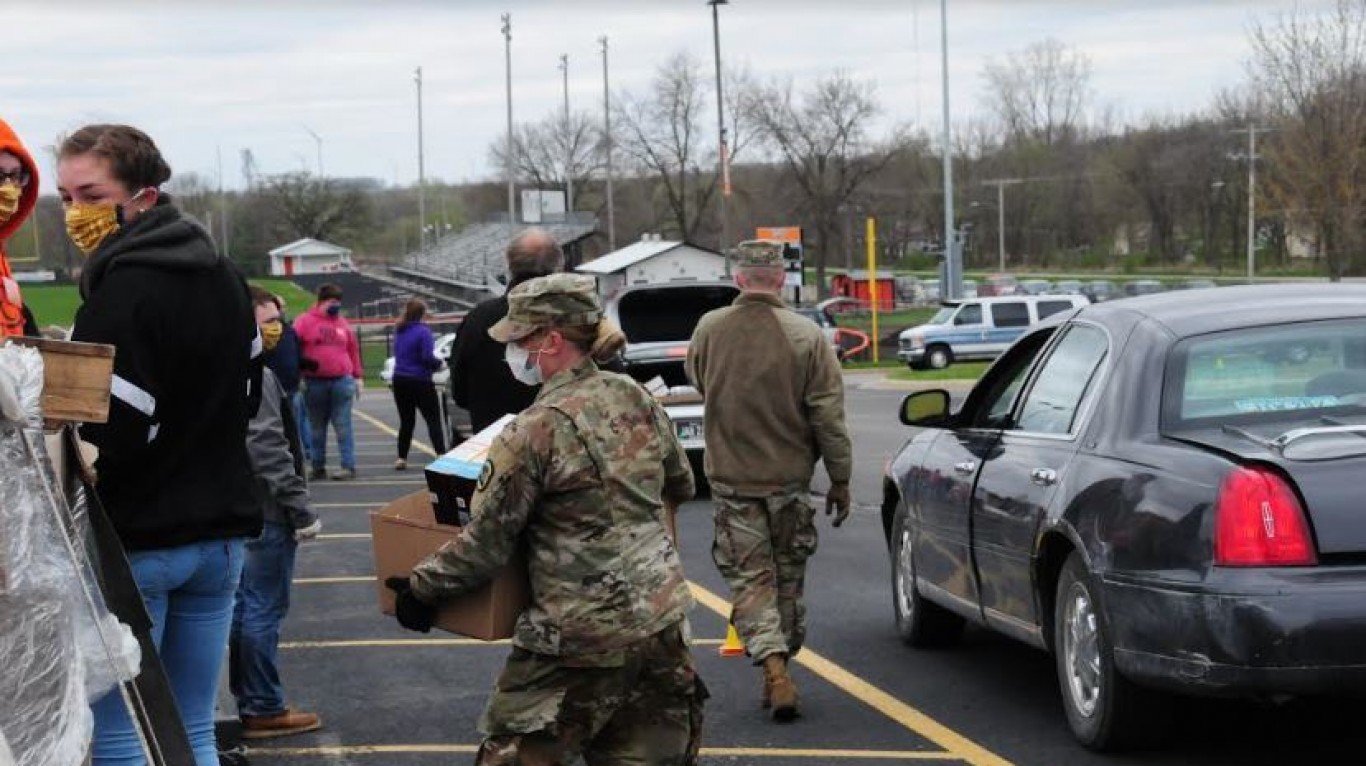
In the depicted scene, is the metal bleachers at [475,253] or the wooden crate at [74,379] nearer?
the wooden crate at [74,379]

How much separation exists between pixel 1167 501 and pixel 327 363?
13.0m

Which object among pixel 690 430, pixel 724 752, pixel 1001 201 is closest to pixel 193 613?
pixel 724 752

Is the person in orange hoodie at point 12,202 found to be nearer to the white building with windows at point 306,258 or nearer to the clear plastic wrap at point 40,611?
the clear plastic wrap at point 40,611

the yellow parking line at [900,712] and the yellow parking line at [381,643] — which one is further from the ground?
the yellow parking line at [900,712]

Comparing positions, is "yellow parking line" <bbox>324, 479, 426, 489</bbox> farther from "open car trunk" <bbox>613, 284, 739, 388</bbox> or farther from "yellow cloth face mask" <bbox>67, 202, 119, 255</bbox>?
"yellow cloth face mask" <bbox>67, 202, 119, 255</bbox>

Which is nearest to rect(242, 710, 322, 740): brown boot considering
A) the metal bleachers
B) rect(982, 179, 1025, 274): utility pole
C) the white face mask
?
the white face mask

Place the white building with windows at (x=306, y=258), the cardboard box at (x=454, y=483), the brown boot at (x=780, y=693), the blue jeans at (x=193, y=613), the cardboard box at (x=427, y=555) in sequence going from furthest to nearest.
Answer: the white building with windows at (x=306, y=258)
the brown boot at (x=780, y=693)
the cardboard box at (x=454, y=483)
the cardboard box at (x=427, y=555)
the blue jeans at (x=193, y=613)

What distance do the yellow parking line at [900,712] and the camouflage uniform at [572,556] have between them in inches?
84.3

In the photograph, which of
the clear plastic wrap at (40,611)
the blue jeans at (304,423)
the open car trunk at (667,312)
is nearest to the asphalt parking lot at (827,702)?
the clear plastic wrap at (40,611)

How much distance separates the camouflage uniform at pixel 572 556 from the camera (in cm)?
454

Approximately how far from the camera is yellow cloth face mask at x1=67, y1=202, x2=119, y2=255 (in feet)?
14.9

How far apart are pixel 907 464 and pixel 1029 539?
1.69 meters

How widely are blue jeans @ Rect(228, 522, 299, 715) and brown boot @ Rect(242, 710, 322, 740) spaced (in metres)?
0.03

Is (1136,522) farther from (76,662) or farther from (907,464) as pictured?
(76,662)
